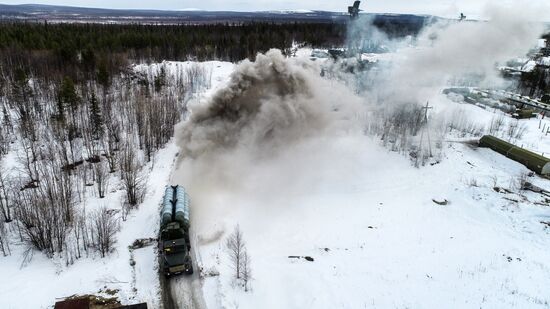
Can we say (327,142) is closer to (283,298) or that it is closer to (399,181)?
(399,181)

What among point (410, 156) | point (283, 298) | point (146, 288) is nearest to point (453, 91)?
point (410, 156)

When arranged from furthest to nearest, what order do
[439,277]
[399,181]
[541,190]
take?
[399,181], [541,190], [439,277]

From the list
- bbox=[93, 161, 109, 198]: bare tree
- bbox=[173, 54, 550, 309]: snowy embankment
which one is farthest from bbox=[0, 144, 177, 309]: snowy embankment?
bbox=[93, 161, 109, 198]: bare tree

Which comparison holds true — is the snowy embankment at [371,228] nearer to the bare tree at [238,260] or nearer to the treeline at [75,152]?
the bare tree at [238,260]

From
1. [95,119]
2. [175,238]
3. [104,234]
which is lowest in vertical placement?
[104,234]

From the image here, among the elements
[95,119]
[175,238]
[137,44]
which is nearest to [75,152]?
[95,119]

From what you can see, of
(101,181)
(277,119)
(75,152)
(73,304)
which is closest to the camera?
(73,304)

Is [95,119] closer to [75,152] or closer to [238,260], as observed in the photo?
[75,152]
